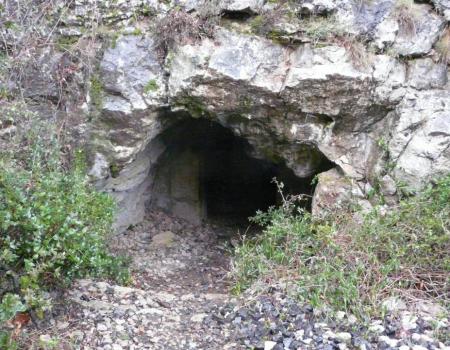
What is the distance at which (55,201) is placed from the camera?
11.6 ft

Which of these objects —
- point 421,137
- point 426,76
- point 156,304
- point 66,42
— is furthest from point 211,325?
point 426,76

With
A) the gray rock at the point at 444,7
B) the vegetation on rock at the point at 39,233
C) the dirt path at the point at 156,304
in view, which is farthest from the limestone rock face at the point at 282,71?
the dirt path at the point at 156,304

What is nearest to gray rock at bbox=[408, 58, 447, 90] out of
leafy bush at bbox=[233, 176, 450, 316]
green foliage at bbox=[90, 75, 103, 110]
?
leafy bush at bbox=[233, 176, 450, 316]

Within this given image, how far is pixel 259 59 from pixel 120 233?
2.79m

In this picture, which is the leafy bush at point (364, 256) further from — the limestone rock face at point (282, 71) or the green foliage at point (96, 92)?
the green foliage at point (96, 92)

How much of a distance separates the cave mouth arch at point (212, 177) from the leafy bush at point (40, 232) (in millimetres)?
2229

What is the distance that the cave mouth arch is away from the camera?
654 centimetres

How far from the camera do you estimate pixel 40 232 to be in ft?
10.6

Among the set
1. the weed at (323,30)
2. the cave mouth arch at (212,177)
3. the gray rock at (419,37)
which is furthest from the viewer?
the cave mouth arch at (212,177)

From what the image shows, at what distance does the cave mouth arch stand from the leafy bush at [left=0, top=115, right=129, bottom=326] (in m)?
2.23

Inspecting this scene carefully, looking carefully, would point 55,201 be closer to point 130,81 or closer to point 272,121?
point 130,81

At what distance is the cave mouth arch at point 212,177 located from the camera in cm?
654

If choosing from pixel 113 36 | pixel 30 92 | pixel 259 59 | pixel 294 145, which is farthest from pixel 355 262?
pixel 30 92

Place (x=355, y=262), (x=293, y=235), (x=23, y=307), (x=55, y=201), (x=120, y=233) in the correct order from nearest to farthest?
(x=23, y=307)
(x=55, y=201)
(x=355, y=262)
(x=293, y=235)
(x=120, y=233)
